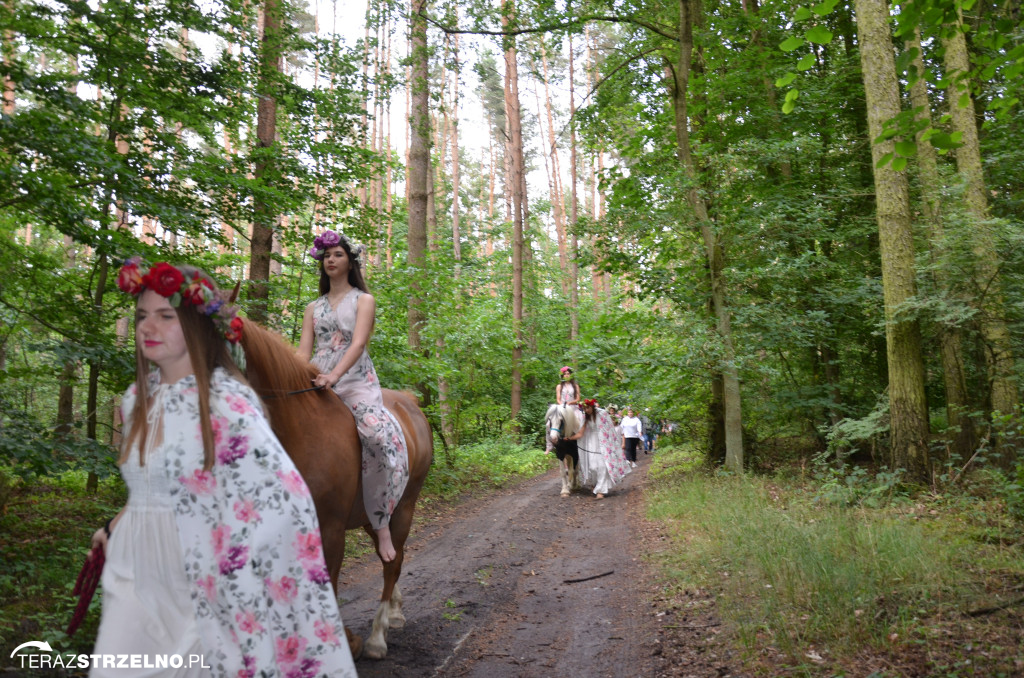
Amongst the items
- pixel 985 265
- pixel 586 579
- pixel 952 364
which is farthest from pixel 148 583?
pixel 952 364

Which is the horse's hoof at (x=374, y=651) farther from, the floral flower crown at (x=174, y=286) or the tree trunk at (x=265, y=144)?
the tree trunk at (x=265, y=144)

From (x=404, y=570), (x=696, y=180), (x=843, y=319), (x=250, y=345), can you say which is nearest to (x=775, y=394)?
(x=843, y=319)

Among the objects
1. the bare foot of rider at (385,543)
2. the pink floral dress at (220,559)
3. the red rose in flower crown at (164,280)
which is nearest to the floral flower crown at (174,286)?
the red rose in flower crown at (164,280)

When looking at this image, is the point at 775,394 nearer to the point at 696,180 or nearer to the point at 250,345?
the point at 696,180

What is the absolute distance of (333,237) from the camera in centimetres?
452

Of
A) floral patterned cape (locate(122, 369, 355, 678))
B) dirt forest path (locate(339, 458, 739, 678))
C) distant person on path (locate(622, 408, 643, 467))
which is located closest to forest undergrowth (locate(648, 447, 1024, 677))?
dirt forest path (locate(339, 458, 739, 678))

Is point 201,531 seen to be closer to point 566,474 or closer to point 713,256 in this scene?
point 713,256

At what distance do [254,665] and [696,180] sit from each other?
36.9 feet

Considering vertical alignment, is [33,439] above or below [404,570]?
above

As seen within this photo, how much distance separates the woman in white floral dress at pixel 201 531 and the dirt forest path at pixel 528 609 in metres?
2.18

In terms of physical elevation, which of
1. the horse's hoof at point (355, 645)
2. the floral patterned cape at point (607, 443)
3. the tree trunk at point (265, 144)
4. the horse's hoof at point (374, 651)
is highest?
the tree trunk at point (265, 144)

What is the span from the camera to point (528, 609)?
602cm

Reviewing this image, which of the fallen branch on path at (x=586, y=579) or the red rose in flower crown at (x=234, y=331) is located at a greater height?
the red rose in flower crown at (x=234, y=331)

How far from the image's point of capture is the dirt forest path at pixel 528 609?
4570 mm
